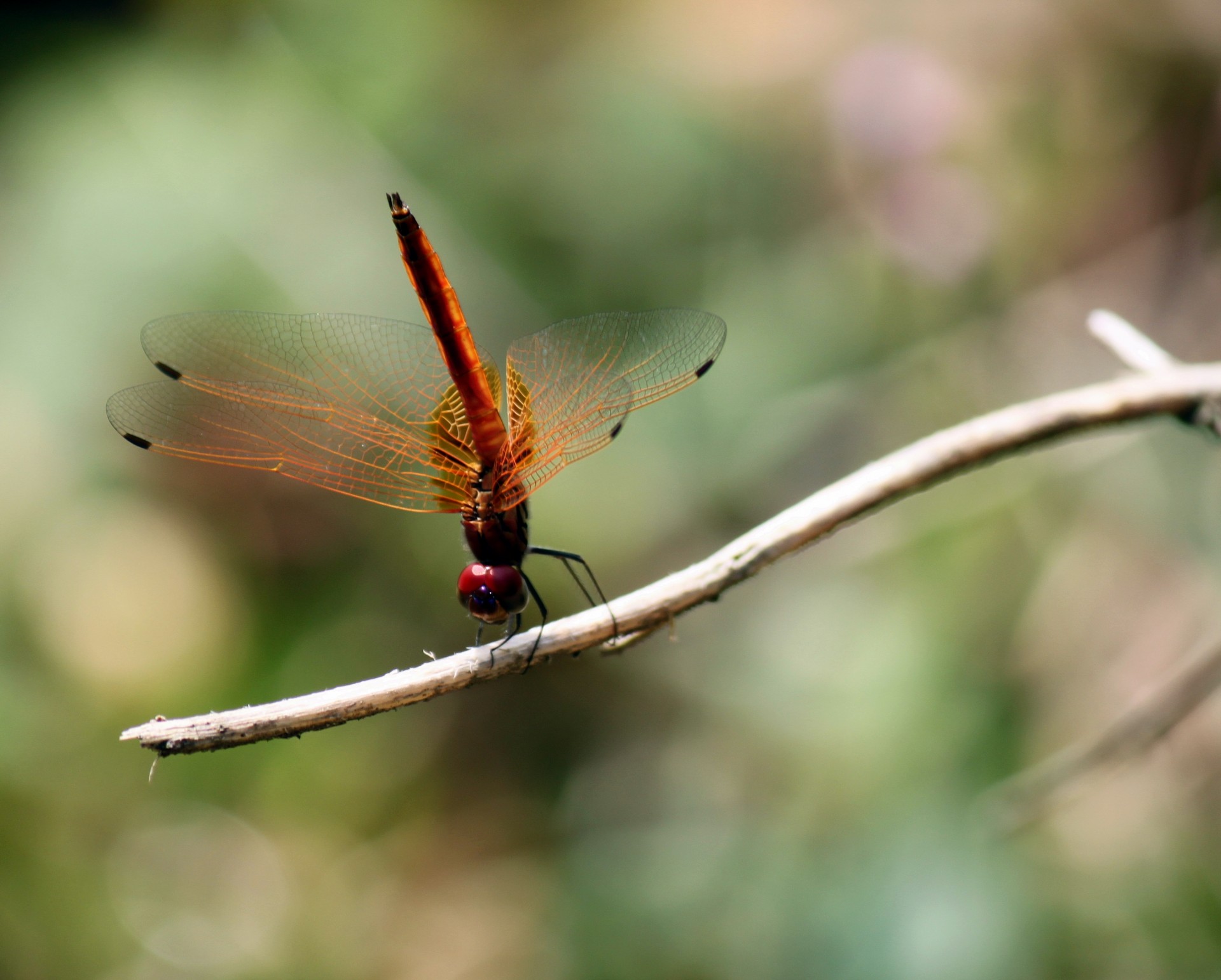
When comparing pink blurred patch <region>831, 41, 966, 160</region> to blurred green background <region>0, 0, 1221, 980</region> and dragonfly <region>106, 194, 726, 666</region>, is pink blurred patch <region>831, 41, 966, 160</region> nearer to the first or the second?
blurred green background <region>0, 0, 1221, 980</region>

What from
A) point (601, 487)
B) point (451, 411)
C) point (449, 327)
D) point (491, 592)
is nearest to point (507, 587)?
point (491, 592)

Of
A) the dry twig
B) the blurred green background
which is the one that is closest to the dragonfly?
the dry twig

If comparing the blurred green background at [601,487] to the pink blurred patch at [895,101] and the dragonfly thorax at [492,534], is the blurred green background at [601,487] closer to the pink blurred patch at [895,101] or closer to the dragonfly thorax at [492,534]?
the pink blurred patch at [895,101]

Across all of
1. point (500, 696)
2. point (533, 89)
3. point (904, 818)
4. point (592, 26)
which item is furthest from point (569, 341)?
point (592, 26)

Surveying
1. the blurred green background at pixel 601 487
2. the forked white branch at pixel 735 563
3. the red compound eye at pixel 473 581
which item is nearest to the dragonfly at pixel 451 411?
the red compound eye at pixel 473 581

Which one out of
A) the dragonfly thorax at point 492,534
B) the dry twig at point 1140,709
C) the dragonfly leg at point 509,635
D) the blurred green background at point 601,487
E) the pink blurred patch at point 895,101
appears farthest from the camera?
the pink blurred patch at point 895,101

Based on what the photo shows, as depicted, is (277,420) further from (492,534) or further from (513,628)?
(513,628)

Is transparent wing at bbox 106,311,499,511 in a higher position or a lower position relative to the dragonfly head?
higher
